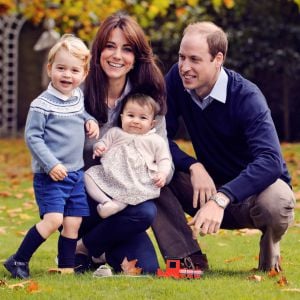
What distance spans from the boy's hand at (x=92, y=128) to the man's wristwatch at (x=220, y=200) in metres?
0.84

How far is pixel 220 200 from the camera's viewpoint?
5.39 m

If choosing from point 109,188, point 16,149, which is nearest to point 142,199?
point 109,188

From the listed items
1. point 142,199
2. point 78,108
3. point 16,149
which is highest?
point 78,108

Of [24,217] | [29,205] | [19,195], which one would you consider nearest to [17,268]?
[24,217]

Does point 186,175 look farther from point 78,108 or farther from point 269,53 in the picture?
point 269,53

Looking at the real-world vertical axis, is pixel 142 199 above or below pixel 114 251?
above

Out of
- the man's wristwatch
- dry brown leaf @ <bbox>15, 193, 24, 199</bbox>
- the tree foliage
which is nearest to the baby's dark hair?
the man's wristwatch

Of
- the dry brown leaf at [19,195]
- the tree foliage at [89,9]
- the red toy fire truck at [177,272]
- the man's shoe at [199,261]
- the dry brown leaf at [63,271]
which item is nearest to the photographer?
the red toy fire truck at [177,272]

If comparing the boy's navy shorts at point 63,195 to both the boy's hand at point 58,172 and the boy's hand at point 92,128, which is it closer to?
the boy's hand at point 58,172

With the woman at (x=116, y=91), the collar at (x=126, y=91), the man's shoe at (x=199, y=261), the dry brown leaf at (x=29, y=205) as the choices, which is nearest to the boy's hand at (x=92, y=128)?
the woman at (x=116, y=91)

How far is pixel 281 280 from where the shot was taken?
5.32 metres

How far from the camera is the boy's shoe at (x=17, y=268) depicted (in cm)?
561

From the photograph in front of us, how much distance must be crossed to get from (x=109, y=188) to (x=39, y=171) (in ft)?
1.46

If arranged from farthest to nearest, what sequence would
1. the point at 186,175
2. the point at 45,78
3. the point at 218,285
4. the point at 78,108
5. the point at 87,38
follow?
the point at 45,78 → the point at 87,38 → the point at 186,175 → the point at 78,108 → the point at 218,285
